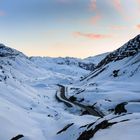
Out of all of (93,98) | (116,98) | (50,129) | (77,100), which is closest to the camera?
(50,129)

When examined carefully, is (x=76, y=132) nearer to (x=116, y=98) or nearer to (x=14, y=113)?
(x=14, y=113)

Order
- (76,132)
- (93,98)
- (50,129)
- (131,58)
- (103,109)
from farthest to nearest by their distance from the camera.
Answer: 1. (131,58)
2. (93,98)
3. (103,109)
4. (50,129)
5. (76,132)

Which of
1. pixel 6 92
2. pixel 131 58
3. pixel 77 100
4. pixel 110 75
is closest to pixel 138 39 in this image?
pixel 131 58

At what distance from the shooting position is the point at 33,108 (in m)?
53.7

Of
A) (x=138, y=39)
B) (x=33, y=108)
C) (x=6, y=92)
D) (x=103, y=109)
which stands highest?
(x=138, y=39)

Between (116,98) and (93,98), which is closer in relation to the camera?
(116,98)

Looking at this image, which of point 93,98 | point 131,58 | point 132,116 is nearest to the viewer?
point 132,116

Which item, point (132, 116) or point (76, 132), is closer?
point (132, 116)

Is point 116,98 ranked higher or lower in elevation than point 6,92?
lower

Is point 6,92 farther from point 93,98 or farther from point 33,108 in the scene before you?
point 93,98

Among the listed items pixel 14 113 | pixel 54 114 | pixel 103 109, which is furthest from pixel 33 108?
pixel 103 109

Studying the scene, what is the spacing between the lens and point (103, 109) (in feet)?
213

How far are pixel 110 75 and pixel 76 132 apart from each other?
96845 mm

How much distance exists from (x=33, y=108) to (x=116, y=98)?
23465 millimetres
